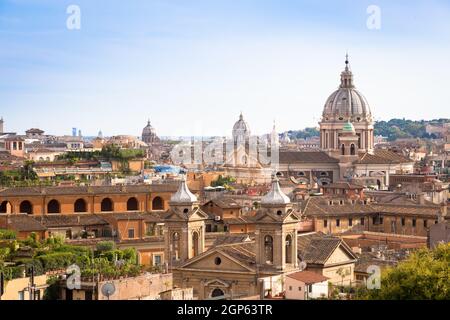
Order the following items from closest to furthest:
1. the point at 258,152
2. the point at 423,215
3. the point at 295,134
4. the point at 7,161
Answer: the point at 423,215 → the point at 7,161 → the point at 258,152 → the point at 295,134

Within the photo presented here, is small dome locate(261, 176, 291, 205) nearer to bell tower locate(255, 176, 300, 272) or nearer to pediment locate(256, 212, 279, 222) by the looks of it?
bell tower locate(255, 176, 300, 272)

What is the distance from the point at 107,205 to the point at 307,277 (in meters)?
10.8

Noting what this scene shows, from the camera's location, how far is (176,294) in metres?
11.9

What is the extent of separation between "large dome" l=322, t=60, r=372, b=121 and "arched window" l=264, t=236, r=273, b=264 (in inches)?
1348

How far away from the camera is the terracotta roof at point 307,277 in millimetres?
12448

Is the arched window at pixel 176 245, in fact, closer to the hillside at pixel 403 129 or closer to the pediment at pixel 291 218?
the pediment at pixel 291 218

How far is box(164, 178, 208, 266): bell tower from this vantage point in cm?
1442

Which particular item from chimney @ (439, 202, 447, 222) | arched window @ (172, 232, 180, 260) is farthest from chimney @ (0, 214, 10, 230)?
chimney @ (439, 202, 447, 222)

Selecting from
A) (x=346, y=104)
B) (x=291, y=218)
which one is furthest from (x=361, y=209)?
(x=346, y=104)

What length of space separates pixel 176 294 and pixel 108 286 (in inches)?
30.8
